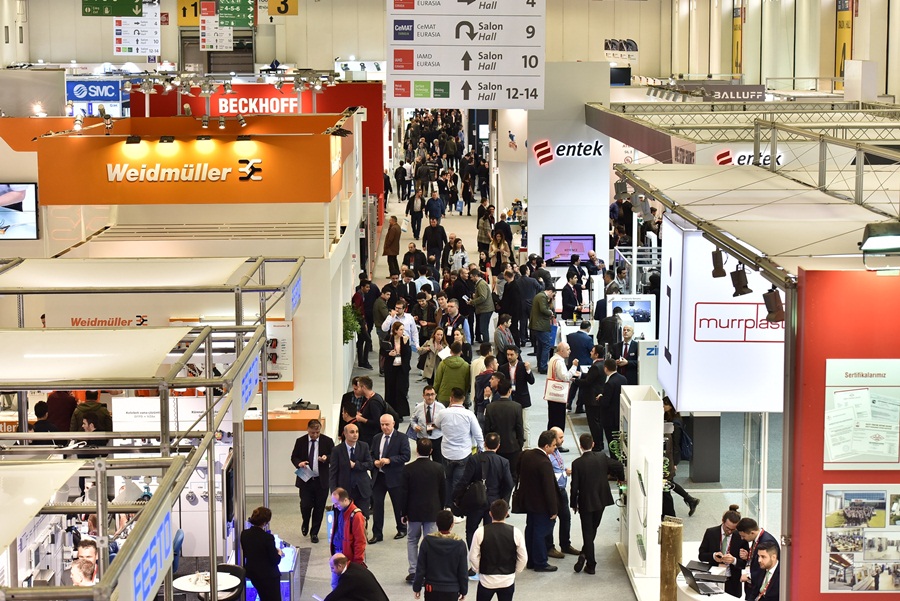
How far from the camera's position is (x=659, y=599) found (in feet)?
28.8

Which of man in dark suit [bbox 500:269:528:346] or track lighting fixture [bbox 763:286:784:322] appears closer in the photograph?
track lighting fixture [bbox 763:286:784:322]

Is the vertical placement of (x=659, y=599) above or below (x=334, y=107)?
below

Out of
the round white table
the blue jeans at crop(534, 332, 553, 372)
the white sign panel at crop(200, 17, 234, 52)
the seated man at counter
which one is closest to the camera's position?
the seated man at counter

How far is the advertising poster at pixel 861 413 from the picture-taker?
19.4 ft

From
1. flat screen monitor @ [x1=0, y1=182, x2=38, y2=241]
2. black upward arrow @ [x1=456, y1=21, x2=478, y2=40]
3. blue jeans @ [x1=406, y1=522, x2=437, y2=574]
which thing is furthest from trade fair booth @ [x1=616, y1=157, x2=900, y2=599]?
flat screen monitor @ [x1=0, y1=182, x2=38, y2=241]

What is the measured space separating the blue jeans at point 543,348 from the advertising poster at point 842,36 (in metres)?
12.5

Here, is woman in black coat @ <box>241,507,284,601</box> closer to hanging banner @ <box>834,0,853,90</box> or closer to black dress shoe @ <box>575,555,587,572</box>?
black dress shoe @ <box>575,555,587,572</box>

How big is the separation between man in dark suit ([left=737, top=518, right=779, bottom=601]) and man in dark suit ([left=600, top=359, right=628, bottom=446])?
11.2ft

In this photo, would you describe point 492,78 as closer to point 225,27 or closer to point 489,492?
point 489,492

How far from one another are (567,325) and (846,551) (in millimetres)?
9448

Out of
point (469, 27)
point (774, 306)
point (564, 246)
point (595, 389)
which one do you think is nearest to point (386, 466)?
point (595, 389)

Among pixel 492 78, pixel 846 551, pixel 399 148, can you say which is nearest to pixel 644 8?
pixel 399 148

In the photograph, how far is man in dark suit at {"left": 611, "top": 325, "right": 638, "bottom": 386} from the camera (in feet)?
41.9

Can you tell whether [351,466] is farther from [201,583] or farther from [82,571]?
[82,571]
